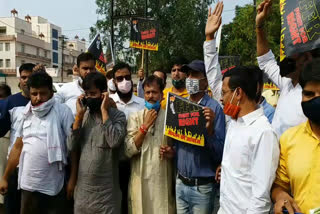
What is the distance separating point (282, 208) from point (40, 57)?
80770 millimetres

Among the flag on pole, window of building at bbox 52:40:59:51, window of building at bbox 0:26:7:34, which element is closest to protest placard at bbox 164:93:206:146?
the flag on pole

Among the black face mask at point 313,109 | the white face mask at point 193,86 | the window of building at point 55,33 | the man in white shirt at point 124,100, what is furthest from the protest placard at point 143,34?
the window of building at point 55,33

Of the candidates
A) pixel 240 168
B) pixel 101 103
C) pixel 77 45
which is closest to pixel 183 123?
pixel 101 103

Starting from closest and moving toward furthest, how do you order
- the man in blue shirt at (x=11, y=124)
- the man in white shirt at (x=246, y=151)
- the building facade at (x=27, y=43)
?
1. the man in white shirt at (x=246, y=151)
2. the man in blue shirt at (x=11, y=124)
3. the building facade at (x=27, y=43)

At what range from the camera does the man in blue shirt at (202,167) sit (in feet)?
11.3

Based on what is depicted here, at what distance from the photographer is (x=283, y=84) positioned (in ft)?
10.3

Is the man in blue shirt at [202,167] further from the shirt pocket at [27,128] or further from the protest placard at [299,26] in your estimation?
the shirt pocket at [27,128]

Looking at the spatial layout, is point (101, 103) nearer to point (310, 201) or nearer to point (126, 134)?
point (126, 134)

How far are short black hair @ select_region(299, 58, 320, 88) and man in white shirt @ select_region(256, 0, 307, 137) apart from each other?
2.09 ft

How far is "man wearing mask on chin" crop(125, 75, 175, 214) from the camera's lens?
371 centimetres

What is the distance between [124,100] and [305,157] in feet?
9.04

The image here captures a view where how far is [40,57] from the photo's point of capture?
3063 inches

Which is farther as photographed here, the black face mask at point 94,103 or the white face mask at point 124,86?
the white face mask at point 124,86

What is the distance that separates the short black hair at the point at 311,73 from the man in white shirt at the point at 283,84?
64cm
